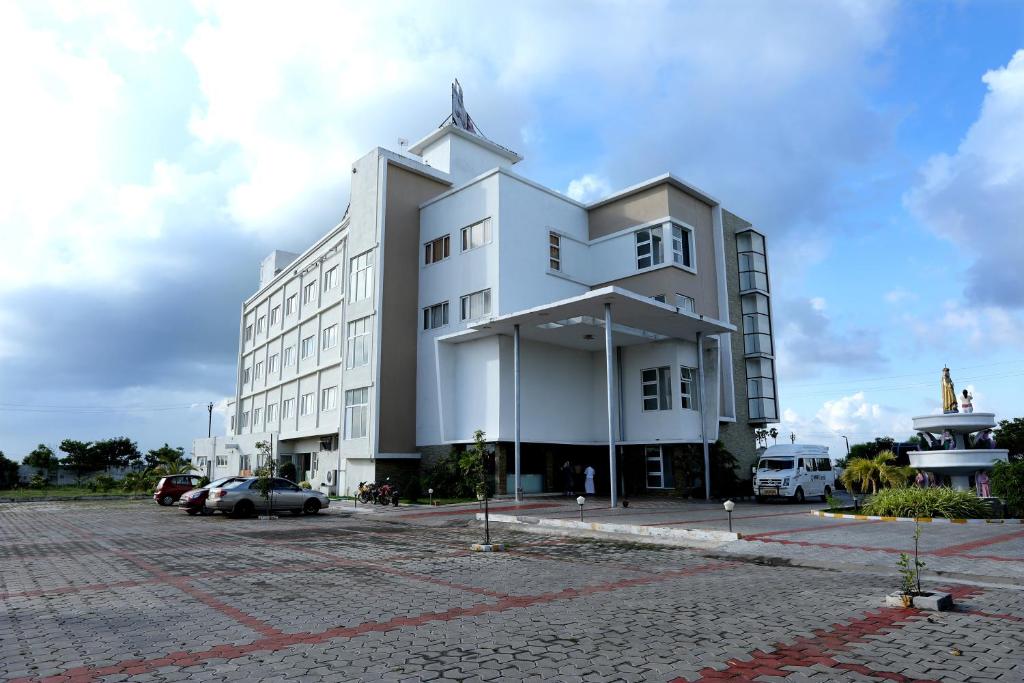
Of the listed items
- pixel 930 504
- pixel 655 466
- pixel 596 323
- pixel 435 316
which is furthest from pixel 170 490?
pixel 930 504

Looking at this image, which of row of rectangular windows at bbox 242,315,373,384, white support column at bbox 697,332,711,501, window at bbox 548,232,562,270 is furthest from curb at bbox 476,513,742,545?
row of rectangular windows at bbox 242,315,373,384

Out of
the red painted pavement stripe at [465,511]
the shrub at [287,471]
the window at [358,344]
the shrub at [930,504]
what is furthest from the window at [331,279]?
the shrub at [930,504]

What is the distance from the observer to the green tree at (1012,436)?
41969 millimetres

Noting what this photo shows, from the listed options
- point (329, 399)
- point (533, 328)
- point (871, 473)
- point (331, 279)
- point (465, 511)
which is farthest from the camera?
point (331, 279)

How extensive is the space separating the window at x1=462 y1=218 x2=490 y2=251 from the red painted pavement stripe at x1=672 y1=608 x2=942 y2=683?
25686mm

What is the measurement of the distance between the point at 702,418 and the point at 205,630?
25.1 m

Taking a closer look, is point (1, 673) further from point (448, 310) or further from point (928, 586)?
point (448, 310)

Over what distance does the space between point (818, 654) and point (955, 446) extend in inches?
801

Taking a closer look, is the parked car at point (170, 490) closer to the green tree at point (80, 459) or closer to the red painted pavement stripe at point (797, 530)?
the red painted pavement stripe at point (797, 530)

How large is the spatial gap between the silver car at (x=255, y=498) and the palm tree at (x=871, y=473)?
81.9 ft

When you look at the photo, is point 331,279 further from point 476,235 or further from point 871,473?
point 871,473

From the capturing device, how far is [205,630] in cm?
675

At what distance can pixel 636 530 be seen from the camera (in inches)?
640

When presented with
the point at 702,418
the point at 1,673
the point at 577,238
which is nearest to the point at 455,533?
the point at 1,673
